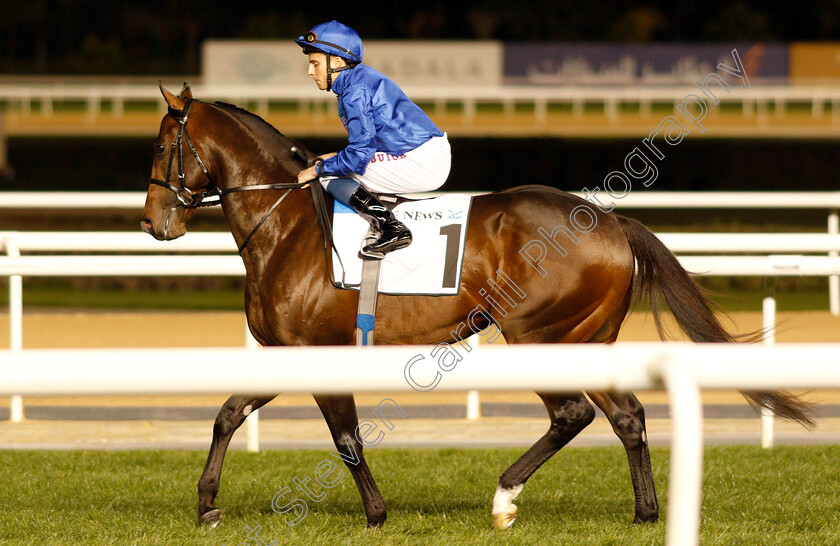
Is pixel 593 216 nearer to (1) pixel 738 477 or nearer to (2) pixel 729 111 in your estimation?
(1) pixel 738 477

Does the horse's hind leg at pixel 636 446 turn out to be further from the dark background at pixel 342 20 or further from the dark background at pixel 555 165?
the dark background at pixel 342 20

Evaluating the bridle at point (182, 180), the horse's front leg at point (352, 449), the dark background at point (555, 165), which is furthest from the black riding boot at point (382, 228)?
the dark background at point (555, 165)

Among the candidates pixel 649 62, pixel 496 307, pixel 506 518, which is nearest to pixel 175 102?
pixel 496 307

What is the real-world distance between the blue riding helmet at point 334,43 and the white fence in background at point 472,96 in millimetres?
18192

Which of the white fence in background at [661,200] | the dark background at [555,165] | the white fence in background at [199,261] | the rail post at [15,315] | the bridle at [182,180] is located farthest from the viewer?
the dark background at [555,165]

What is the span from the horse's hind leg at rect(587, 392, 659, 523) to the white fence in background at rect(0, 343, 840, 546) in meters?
1.83

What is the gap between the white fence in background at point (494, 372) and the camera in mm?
1278

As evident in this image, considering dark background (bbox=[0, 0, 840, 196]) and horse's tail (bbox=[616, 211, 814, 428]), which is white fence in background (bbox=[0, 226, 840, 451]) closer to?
horse's tail (bbox=[616, 211, 814, 428])

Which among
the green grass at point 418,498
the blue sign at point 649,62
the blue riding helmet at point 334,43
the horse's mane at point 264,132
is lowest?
the green grass at point 418,498

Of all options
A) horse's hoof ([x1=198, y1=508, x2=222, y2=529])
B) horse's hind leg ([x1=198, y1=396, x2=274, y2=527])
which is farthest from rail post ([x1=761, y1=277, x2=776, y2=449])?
horse's hoof ([x1=198, y1=508, x2=222, y2=529])

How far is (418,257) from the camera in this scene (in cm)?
318

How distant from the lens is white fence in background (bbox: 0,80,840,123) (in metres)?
21.7

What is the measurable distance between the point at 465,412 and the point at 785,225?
6.86 m

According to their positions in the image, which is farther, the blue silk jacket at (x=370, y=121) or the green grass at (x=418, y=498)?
the blue silk jacket at (x=370, y=121)
